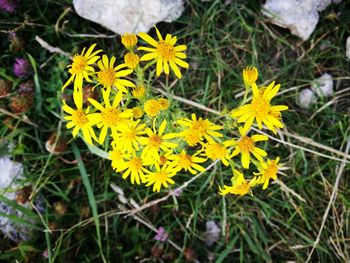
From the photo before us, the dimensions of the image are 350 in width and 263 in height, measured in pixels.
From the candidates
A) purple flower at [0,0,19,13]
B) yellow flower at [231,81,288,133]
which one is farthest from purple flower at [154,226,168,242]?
purple flower at [0,0,19,13]

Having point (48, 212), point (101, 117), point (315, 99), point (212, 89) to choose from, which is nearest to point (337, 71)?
point (315, 99)

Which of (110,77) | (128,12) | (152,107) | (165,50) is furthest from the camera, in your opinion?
(128,12)

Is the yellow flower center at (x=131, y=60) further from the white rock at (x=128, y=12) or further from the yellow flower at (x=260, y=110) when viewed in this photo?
the white rock at (x=128, y=12)

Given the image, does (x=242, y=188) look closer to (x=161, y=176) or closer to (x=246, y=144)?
(x=246, y=144)

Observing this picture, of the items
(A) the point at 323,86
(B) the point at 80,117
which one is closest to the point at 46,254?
(B) the point at 80,117

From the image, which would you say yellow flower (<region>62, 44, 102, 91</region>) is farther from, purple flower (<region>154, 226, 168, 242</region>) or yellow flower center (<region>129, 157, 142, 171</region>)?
purple flower (<region>154, 226, 168, 242</region>)

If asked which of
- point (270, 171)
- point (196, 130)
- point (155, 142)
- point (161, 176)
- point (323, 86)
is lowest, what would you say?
point (161, 176)
